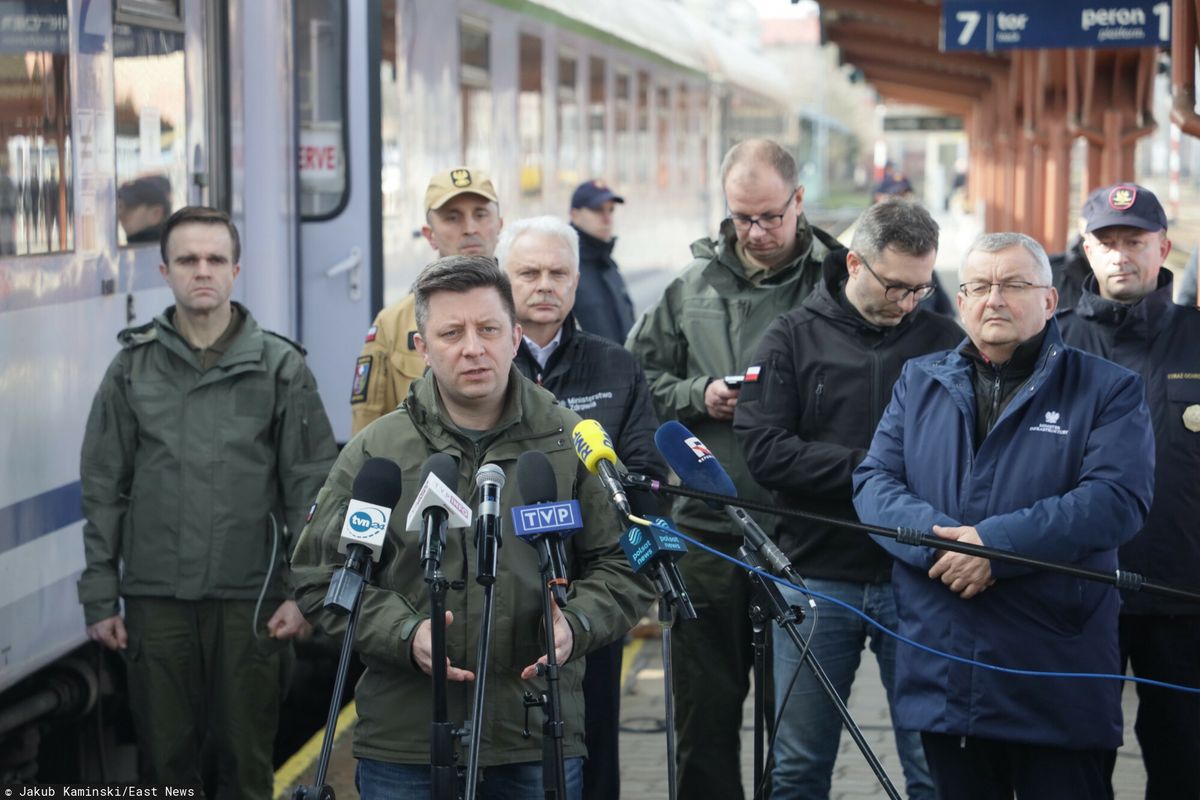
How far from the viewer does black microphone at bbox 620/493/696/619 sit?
3.06 metres

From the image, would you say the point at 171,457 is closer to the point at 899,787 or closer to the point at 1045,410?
the point at 1045,410

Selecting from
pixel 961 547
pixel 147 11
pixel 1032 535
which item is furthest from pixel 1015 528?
pixel 147 11

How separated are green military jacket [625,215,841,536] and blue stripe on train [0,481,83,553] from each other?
67.9 inches

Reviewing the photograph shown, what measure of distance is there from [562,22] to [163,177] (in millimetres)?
5528

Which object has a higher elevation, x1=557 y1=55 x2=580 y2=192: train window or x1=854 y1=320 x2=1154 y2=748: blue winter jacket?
x1=557 y1=55 x2=580 y2=192: train window

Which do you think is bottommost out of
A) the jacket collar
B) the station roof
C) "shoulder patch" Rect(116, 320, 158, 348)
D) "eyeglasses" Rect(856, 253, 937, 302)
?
"shoulder patch" Rect(116, 320, 158, 348)

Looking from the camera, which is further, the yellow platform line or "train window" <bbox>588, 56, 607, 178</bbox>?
"train window" <bbox>588, 56, 607, 178</bbox>

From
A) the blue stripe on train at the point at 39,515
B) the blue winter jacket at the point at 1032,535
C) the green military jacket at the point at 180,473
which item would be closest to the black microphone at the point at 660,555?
the blue winter jacket at the point at 1032,535

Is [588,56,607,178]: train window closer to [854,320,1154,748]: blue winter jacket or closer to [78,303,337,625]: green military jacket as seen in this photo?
[78,303,337,625]: green military jacket

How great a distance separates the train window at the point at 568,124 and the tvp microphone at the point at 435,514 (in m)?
8.31

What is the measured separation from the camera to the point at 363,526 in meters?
3.04

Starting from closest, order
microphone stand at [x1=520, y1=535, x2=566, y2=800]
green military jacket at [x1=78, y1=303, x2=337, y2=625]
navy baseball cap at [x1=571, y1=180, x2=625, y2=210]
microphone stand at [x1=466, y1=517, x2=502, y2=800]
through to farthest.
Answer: microphone stand at [x1=466, y1=517, x2=502, y2=800], microphone stand at [x1=520, y1=535, x2=566, y2=800], green military jacket at [x1=78, y1=303, x2=337, y2=625], navy baseball cap at [x1=571, y1=180, x2=625, y2=210]

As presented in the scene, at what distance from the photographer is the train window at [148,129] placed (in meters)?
5.43

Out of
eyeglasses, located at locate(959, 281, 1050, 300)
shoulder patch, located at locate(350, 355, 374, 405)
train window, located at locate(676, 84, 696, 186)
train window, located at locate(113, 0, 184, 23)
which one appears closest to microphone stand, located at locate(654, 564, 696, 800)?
eyeglasses, located at locate(959, 281, 1050, 300)
